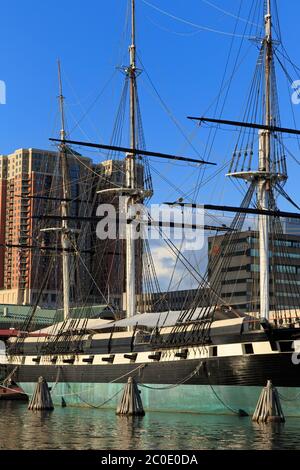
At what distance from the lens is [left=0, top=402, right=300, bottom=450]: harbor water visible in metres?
27.2

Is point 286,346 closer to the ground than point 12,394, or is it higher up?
higher up

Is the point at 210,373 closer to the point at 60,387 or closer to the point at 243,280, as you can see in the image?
the point at 60,387

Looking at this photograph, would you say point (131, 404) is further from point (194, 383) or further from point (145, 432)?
point (145, 432)

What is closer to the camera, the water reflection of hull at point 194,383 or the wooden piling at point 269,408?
the wooden piling at point 269,408

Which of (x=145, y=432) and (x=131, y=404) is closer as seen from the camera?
(x=145, y=432)

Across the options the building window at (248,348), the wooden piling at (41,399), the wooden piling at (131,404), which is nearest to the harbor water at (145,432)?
the wooden piling at (131,404)

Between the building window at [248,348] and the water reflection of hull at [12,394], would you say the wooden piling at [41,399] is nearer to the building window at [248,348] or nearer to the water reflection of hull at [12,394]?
the water reflection of hull at [12,394]

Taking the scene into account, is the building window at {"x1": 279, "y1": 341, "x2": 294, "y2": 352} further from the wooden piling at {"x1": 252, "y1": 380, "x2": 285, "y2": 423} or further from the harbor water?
the harbor water

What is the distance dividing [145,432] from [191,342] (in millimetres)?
9634

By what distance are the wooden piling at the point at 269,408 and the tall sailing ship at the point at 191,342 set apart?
5.55ft

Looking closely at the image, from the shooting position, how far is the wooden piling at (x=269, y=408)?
33.5m

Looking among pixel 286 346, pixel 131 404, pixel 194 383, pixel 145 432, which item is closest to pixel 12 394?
pixel 131 404

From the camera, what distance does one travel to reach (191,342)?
40562mm
